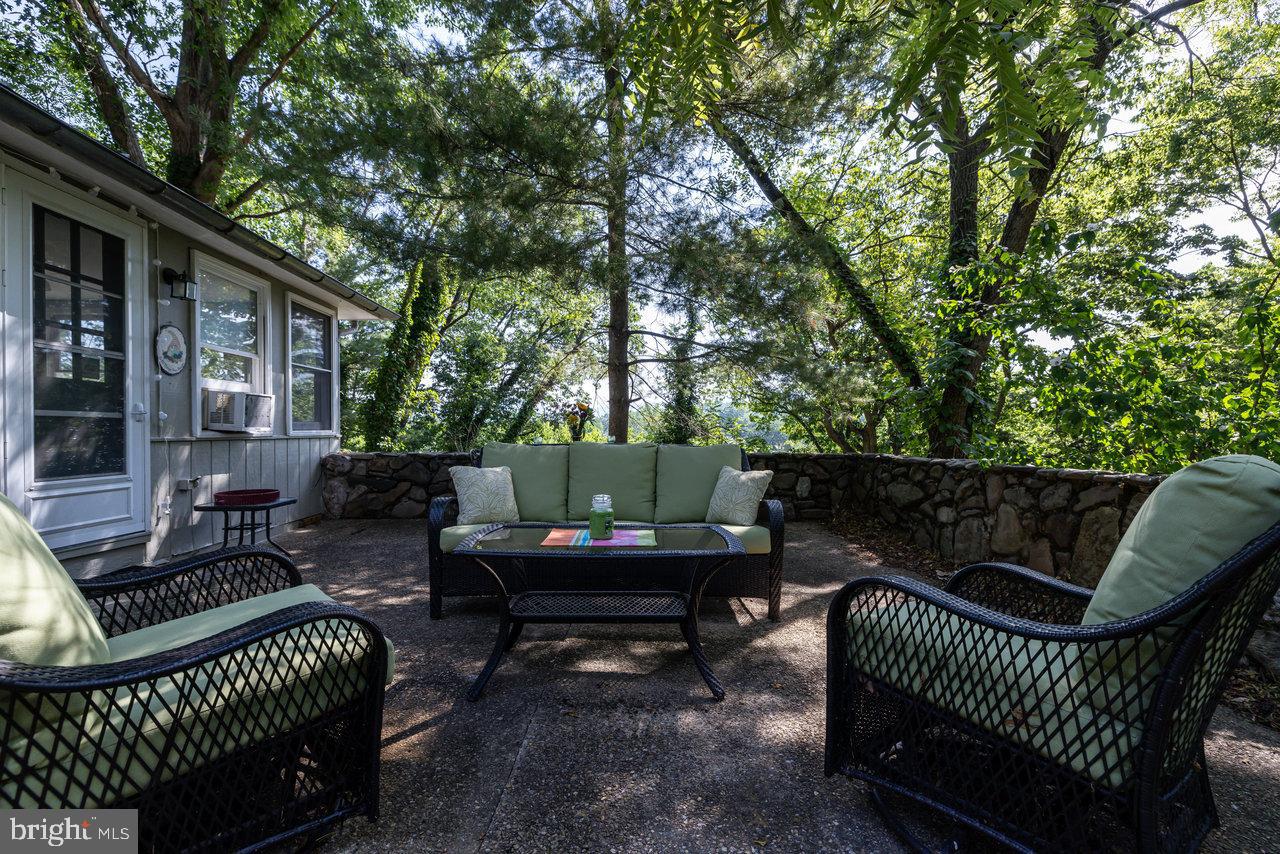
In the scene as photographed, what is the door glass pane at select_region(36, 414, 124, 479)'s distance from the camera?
3084 millimetres

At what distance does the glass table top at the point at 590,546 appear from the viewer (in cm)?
225

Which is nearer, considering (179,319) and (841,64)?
(179,319)

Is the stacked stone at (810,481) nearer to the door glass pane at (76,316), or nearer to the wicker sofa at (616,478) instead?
the wicker sofa at (616,478)

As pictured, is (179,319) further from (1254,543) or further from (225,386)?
(1254,543)

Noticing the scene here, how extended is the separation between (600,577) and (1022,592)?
176cm

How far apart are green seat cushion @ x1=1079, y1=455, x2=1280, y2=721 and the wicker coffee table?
1221 millimetres

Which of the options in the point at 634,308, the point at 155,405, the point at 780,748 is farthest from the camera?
the point at 634,308

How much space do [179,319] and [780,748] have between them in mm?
4820

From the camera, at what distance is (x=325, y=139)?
397 centimetres

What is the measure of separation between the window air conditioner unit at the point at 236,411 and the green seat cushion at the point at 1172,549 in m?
5.32

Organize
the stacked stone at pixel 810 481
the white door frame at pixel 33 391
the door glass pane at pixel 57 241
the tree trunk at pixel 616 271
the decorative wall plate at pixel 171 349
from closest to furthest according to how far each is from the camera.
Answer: the white door frame at pixel 33 391
the door glass pane at pixel 57 241
the decorative wall plate at pixel 171 349
the tree trunk at pixel 616 271
the stacked stone at pixel 810 481

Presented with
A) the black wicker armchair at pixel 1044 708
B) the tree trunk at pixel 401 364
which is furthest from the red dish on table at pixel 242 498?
the tree trunk at pixel 401 364

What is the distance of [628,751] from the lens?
175 centimetres

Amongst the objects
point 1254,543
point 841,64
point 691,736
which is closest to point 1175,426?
point 1254,543
